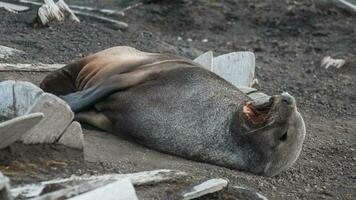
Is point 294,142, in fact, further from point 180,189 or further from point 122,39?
point 122,39

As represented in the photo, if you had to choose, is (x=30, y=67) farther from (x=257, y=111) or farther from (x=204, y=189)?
(x=204, y=189)

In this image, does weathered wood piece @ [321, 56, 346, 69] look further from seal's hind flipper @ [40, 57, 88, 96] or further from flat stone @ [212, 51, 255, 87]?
seal's hind flipper @ [40, 57, 88, 96]

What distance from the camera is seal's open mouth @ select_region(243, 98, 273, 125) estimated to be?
217 inches

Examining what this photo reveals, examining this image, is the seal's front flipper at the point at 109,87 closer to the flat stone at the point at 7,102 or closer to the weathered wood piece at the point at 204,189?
the flat stone at the point at 7,102

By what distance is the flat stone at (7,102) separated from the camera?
16.3 ft

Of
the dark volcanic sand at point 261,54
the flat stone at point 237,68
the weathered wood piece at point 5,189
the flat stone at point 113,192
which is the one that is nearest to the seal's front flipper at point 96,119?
the dark volcanic sand at point 261,54

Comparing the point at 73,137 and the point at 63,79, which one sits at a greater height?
the point at 73,137

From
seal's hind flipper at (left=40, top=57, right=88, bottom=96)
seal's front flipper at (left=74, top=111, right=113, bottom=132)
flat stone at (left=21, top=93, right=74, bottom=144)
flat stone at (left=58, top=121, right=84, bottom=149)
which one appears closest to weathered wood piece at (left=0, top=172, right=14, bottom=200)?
flat stone at (left=21, top=93, right=74, bottom=144)

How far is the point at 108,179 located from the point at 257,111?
200cm

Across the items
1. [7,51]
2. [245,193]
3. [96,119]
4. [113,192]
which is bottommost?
[7,51]

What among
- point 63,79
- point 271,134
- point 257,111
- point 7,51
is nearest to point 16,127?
point 271,134

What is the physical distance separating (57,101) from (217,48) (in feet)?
20.8

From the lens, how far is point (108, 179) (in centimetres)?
392

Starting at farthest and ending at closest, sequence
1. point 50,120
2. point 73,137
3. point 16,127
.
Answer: point 73,137 → point 50,120 → point 16,127
